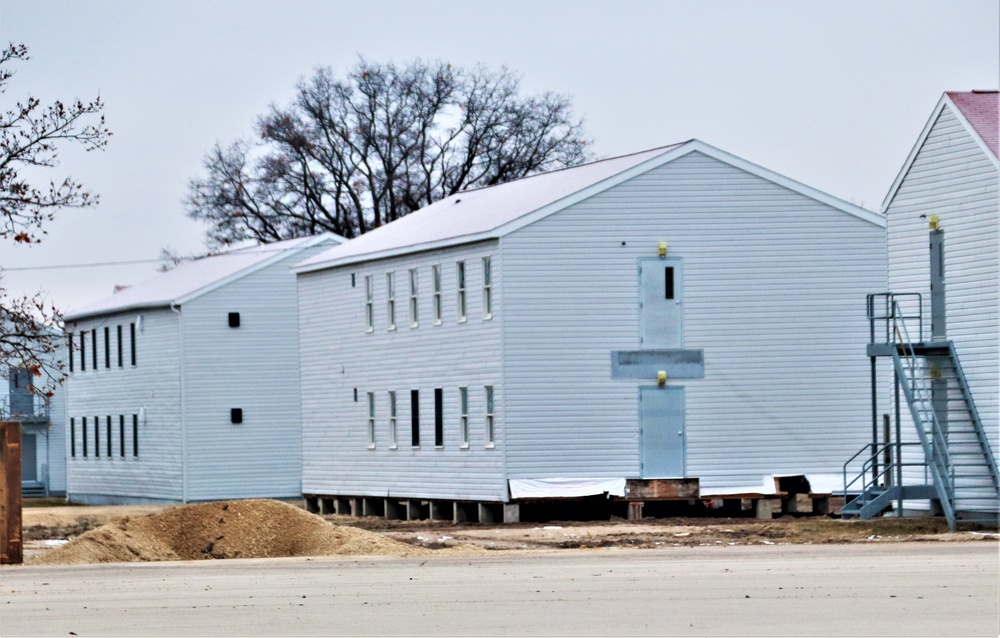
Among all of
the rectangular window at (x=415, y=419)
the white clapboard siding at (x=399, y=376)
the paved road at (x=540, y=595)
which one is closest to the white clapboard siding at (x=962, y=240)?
the paved road at (x=540, y=595)

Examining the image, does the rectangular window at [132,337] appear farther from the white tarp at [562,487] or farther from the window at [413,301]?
the white tarp at [562,487]

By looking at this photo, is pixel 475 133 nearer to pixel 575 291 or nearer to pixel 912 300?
pixel 575 291

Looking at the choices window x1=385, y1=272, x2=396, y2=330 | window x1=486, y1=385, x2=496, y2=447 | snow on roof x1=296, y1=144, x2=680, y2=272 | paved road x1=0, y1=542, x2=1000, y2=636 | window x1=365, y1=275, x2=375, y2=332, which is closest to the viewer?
paved road x1=0, y1=542, x2=1000, y2=636

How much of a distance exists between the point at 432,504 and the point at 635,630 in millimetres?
27108

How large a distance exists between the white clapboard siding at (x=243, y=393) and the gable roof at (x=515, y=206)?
7.33 meters

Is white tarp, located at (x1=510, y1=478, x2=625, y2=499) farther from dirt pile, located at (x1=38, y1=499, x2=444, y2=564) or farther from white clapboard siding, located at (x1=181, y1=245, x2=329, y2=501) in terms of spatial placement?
white clapboard siding, located at (x1=181, y1=245, x2=329, y2=501)

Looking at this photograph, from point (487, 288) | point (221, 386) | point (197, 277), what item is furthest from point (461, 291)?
point (197, 277)

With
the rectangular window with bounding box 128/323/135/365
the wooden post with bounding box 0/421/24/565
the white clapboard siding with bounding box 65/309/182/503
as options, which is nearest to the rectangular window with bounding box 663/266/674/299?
the wooden post with bounding box 0/421/24/565

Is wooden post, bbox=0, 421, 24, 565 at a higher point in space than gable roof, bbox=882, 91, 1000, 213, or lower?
lower

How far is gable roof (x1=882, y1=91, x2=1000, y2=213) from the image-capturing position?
33.4m

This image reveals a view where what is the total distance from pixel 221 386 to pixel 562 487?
66.8 ft

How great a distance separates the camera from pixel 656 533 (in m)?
35.4

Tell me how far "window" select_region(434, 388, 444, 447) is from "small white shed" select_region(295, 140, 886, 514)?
26 cm

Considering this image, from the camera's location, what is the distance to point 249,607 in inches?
808
